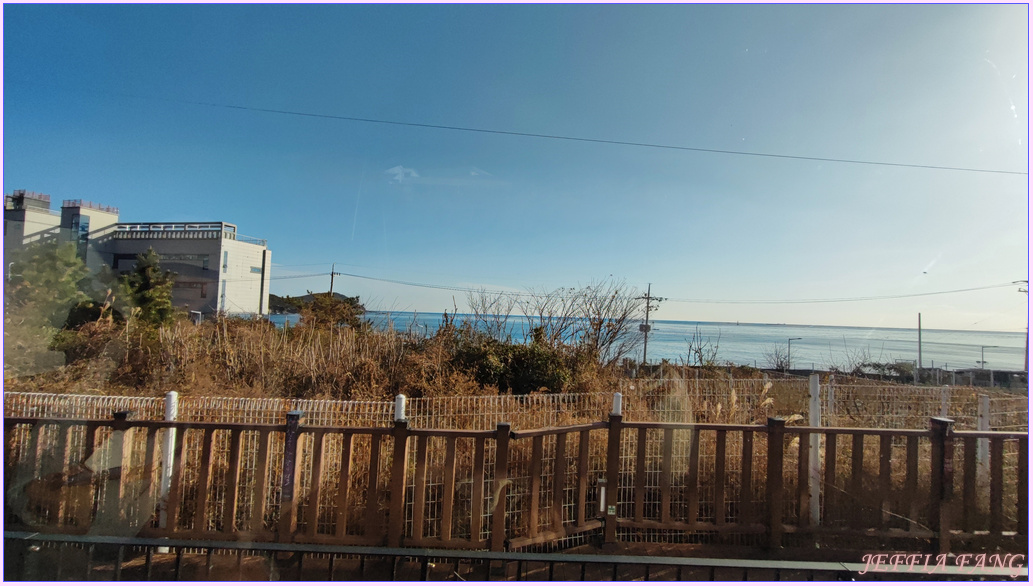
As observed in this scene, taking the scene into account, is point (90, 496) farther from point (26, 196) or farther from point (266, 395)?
point (266, 395)

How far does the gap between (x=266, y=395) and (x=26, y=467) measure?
110 inches

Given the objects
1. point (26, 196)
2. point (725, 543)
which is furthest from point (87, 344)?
point (725, 543)

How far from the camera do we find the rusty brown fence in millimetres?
2602

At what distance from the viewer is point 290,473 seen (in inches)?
104

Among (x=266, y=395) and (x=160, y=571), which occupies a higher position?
(x=266, y=395)

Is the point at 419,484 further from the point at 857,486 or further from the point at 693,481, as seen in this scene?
the point at 857,486

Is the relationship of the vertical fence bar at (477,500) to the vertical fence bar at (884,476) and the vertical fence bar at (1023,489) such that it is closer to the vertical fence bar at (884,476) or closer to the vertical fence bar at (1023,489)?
the vertical fence bar at (884,476)

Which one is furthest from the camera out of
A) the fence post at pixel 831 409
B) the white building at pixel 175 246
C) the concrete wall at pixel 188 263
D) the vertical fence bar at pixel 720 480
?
the concrete wall at pixel 188 263

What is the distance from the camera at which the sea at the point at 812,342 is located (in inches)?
232

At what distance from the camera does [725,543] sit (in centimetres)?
292

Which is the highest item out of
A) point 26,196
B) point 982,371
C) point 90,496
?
point 26,196

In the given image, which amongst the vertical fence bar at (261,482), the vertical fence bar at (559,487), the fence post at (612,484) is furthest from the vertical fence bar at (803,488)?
the vertical fence bar at (261,482)

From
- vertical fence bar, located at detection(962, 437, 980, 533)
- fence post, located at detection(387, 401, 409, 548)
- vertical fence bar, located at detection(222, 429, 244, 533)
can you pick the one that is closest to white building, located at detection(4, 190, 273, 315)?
vertical fence bar, located at detection(222, 429, 244, 533)

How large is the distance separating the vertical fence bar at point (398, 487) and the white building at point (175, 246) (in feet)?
8.82
